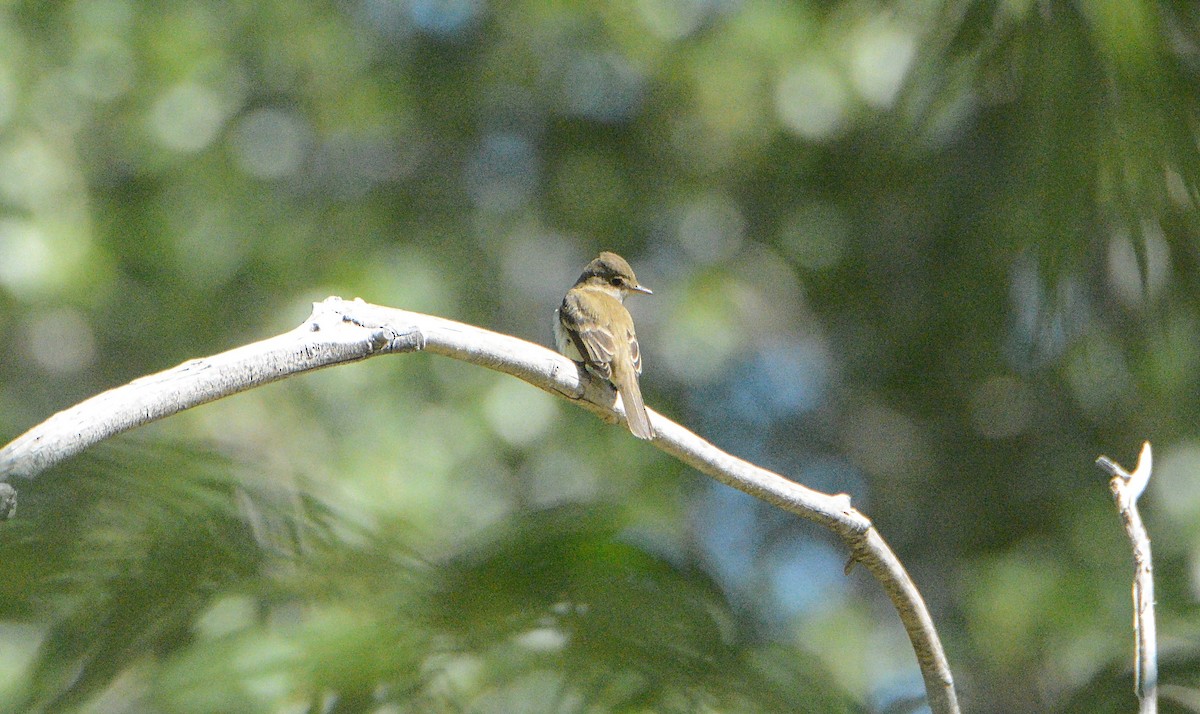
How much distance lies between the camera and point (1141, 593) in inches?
73.1

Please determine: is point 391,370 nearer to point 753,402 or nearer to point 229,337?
point 229,337

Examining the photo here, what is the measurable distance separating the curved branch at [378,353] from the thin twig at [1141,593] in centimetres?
32

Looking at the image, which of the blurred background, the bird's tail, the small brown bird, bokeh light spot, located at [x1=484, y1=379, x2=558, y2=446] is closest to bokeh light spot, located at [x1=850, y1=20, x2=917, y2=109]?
the blurred background

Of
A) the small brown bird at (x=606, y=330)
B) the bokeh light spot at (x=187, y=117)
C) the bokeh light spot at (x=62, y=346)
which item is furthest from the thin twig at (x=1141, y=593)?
the bokeh light spot at (x=62, y=346)

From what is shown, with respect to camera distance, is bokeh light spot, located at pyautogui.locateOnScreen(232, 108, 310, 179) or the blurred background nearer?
the blurred background

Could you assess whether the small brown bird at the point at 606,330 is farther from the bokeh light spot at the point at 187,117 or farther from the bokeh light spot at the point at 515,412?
the bokeh light spot at the point at 187,117

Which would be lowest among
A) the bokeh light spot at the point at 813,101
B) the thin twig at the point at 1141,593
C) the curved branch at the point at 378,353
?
the thin twig at the point at 1141,593

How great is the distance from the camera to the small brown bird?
3381 millimetres

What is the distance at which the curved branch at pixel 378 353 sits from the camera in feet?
3.98

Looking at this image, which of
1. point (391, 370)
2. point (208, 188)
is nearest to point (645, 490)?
point (391, 370)

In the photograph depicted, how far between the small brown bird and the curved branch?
0.40 metres

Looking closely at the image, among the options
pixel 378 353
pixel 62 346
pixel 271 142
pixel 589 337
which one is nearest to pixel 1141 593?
pixel 378 353

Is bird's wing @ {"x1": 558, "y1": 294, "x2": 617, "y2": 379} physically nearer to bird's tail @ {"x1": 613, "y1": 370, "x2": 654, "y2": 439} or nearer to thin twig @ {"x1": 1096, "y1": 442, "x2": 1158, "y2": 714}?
bird's tail @ {"x1": 613, "y1": 370, "x2": 654, "y2": 439}

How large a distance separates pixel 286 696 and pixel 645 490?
16.3 feet
